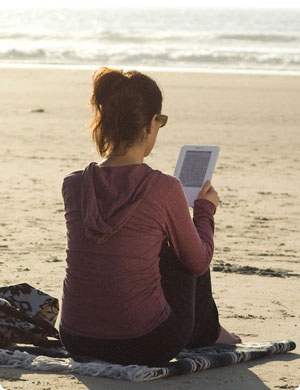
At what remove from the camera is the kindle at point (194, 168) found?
13.8ft

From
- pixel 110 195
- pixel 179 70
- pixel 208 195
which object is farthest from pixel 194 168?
pixel 179 70

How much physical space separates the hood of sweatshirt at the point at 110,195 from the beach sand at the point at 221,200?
619 millimetres

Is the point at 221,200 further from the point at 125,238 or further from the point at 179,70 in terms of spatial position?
the point at 179,70

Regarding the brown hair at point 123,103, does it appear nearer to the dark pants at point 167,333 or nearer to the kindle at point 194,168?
the kindle at point 194,168

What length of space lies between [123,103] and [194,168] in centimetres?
54

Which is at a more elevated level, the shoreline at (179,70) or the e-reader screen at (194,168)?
the e-reader screen at (194,168)

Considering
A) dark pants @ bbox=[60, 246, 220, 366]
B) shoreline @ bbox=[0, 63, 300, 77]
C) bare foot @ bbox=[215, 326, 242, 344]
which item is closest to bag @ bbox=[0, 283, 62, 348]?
dark pants @ bbox=[60, 246, 220, 366]

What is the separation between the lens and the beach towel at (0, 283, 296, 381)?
395cm

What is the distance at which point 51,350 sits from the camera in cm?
435

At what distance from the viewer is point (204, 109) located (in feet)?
59.0

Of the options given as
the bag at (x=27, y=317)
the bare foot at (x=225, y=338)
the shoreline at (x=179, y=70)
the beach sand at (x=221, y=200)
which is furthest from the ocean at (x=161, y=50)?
the bare foot at (x=225, y=338)

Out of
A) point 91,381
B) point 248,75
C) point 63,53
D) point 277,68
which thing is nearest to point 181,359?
point 91,381

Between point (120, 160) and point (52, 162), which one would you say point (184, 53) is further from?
point (120, 160)

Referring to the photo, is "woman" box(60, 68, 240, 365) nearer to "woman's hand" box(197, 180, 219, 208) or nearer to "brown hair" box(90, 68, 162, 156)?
"brown hair" box(90, 68, 162, 156)
